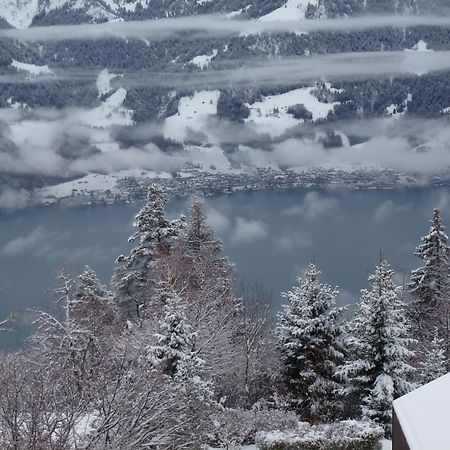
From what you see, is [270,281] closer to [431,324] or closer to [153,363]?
[431,324]

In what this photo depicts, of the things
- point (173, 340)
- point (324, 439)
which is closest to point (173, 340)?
point (173, 340)

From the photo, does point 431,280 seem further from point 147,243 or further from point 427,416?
point 427,416

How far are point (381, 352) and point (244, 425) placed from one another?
582 cm

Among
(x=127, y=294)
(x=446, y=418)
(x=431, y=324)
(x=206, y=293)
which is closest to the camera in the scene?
(x=446, y=418)

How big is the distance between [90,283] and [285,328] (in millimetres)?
17708

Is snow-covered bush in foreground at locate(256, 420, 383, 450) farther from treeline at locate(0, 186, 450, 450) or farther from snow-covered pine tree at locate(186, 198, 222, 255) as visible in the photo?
snow-covered pine tree at locate(186, 198, 222, 255)

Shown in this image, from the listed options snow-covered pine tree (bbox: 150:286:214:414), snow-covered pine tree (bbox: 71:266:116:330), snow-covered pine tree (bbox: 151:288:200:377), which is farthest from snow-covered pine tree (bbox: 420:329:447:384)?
snow-covered pine tree (bbox: 71:266:116:330)

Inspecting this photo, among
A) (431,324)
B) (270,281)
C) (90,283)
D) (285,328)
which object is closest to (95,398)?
(285,328)

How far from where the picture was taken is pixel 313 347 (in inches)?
1046

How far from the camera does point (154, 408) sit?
15.5 m

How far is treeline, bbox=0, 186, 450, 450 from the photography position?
14.9 meters

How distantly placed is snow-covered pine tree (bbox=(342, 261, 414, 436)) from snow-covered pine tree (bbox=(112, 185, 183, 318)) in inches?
522

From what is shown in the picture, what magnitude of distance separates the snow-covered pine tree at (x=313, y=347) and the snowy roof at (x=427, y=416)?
473 inches

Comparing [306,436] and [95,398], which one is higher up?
Answer: [95,398]
